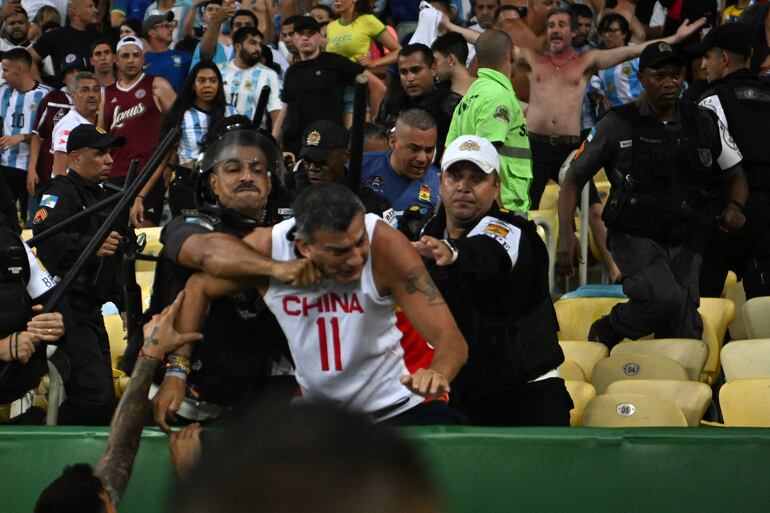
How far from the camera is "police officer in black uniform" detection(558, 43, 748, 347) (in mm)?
7230

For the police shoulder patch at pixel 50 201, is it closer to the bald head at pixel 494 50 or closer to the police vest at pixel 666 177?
the bald head at pixel 494 50

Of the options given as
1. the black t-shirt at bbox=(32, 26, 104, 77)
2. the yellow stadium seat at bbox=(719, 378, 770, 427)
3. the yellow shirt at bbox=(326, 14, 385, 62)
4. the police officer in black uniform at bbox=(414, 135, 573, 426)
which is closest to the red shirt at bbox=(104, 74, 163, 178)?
the yellow shirt at bbox=(326, 14, 385, 62)

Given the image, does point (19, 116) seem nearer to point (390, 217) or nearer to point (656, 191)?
point (656, 191)

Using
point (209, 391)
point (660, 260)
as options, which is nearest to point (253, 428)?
point (209, 391)

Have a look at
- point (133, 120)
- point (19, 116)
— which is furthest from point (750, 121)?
point (19, 116)

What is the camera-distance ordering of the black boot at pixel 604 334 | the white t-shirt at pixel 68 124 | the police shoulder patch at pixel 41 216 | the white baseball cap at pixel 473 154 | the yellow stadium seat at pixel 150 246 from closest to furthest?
the white baseball cap at pixel 473 154 < the black boot at pixel 604 334 < the police shoulder patch at pixel 41 216 < the yellow stadium seat at pixel 150 246 < the white t-shirt at pixel 68 124

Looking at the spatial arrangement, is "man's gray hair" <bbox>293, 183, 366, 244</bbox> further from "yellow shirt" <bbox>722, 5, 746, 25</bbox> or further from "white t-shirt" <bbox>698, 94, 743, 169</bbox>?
"yellow shirt" <bbox>722, 5, 746, 25</bbox>

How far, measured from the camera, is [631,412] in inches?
218

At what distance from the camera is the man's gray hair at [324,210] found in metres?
4.22

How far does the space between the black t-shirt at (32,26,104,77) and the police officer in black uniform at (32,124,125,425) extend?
6.13 meters

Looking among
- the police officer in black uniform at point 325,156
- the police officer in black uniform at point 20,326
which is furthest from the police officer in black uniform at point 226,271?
the police officer in black uniform at point 325,156

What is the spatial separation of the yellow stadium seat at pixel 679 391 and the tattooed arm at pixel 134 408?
2.23 m

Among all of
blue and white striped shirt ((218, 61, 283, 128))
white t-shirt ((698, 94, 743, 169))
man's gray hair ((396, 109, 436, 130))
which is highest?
blue and white striped shirt ((218, 61, 283, 128))

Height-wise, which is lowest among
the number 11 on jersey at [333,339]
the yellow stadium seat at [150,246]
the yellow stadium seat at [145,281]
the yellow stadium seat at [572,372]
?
the yellow stadium seat at [572,372]
